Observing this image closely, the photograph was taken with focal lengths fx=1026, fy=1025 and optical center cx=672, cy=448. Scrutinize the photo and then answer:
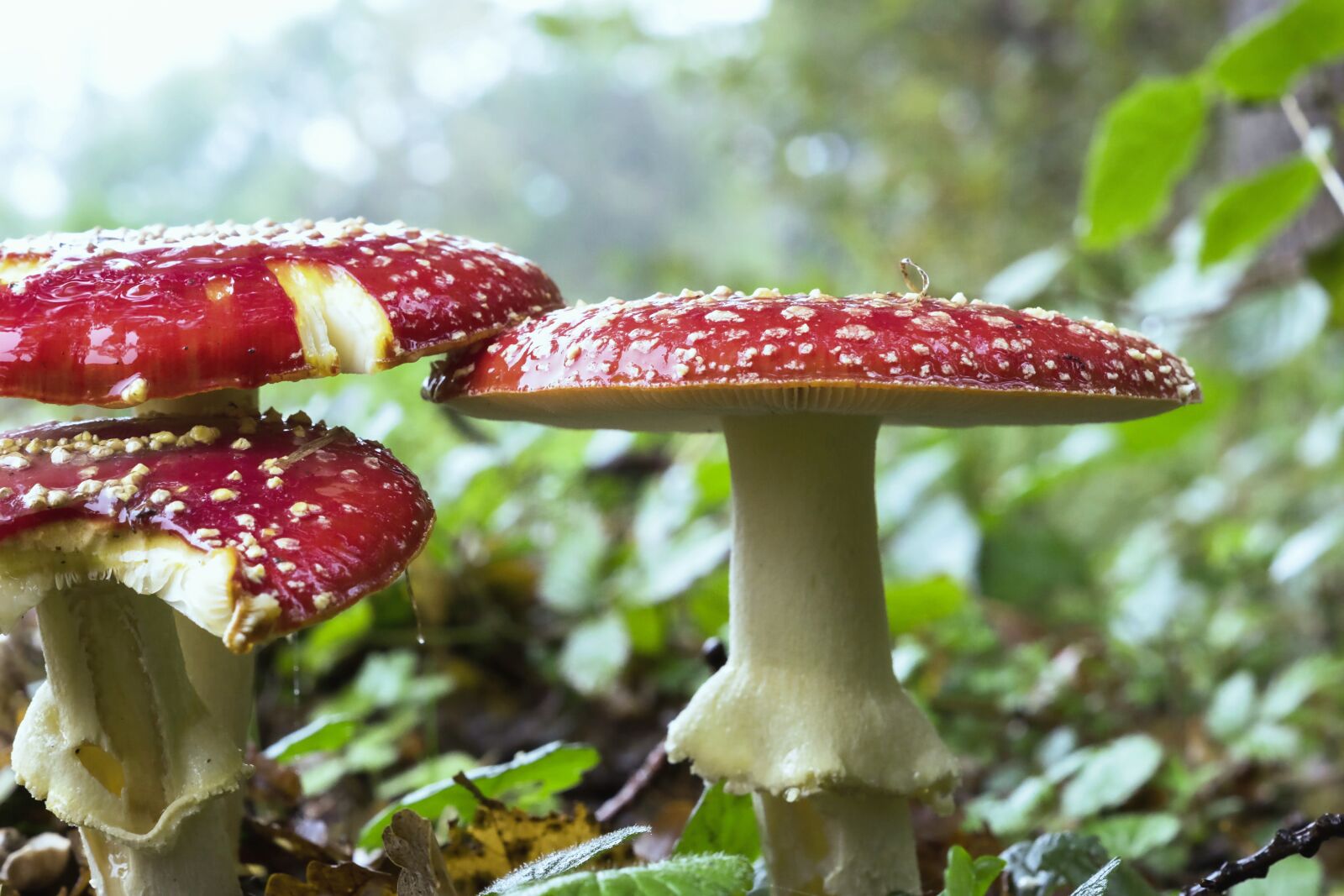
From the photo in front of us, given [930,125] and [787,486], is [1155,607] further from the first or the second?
[930,125]

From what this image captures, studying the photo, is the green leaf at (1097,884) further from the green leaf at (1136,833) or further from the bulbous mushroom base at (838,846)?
the green leaf at (1136,833)

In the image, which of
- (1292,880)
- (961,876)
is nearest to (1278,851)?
(961,876)

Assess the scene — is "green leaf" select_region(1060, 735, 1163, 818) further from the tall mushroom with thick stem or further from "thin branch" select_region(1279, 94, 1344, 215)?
the tall mushroom with thick stem

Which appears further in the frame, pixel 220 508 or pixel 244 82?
pixel 244 82

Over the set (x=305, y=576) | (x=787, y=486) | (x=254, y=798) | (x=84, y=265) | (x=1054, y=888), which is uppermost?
(x=84, y=265)

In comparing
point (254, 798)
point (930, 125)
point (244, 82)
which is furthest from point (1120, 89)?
point (244, 82)

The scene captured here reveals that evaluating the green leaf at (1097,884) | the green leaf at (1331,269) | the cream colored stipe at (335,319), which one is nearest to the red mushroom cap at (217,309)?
the cream colored stipe at (335,319)

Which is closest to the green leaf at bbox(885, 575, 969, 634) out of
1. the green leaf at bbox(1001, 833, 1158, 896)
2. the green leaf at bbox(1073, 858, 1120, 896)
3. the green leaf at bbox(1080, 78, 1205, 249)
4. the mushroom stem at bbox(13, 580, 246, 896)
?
the green leaf at bbox(1001, 833, 1158, 896)
